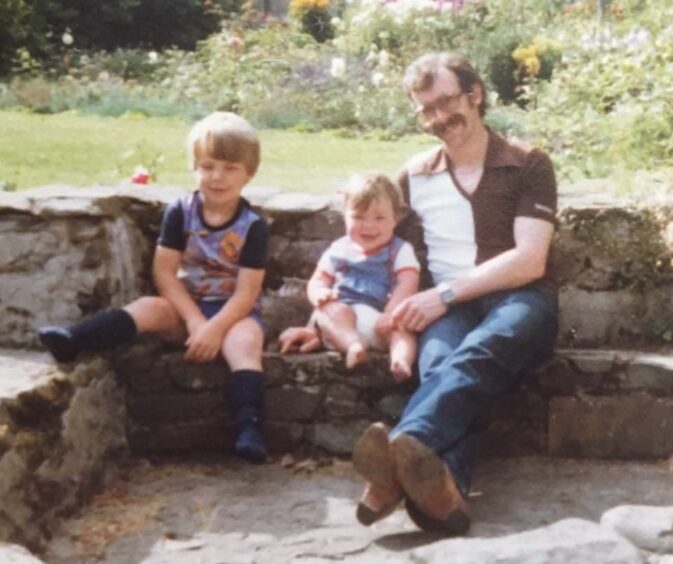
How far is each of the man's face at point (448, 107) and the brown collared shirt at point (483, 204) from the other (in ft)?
0.42

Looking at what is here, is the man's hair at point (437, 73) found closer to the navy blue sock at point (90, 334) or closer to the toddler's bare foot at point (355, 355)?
the toddler's bare foot at point (355, 355)

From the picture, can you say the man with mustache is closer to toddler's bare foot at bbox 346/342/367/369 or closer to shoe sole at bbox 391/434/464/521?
shoe sole at bbox 391/434/464/521

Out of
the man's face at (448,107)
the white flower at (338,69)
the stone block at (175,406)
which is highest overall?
the white flower at (338,69)

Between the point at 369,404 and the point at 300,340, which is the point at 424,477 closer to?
the point at 369,404

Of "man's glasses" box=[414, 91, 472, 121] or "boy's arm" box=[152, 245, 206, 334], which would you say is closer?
"man's glasses" box=[414, 91, 472, 121]

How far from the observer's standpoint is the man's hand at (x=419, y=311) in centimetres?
389

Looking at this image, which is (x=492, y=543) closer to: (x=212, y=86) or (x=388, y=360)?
(x=388, y=360)

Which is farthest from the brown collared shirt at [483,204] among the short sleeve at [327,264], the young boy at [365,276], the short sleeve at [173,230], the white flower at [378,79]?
the white flower at [378,79]

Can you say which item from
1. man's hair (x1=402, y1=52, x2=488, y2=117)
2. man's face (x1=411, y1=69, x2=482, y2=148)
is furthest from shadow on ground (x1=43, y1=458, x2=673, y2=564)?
man's hair (x1=402, y1=52, x2=488, y2=117)

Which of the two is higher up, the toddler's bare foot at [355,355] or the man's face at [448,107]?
the man's face at [448,107]

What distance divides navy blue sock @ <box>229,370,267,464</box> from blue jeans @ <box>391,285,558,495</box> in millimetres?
544

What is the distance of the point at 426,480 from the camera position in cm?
332

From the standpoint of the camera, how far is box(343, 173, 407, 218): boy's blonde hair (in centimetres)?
403

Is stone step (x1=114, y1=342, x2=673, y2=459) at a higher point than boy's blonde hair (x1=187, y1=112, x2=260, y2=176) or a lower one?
lower
